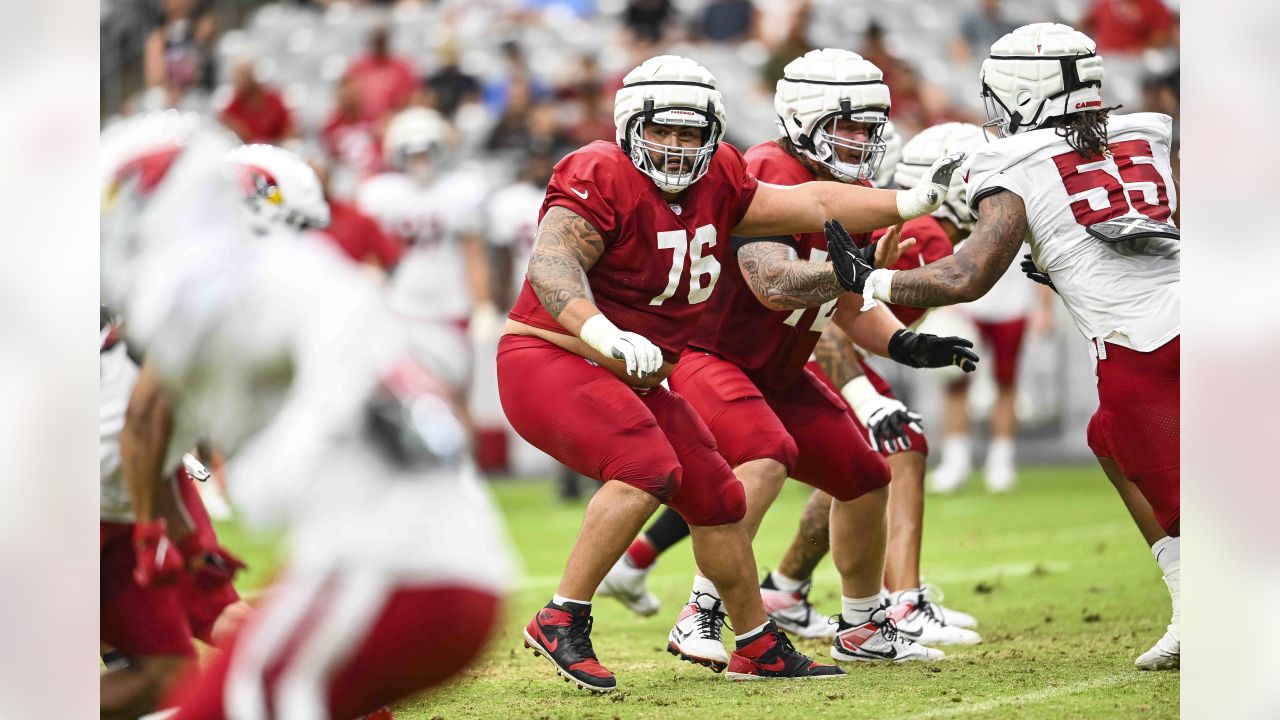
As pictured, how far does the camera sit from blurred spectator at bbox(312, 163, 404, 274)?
779 cm

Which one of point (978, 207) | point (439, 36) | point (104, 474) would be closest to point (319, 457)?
point (104, 474)

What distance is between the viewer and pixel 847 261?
12.3 feet

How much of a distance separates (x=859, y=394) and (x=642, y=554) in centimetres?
86

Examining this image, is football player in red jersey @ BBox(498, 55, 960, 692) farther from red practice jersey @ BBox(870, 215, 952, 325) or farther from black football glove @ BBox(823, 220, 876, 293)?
red practice jersey @ BBox(870, 215, 952, 325)

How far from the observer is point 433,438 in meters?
2.48

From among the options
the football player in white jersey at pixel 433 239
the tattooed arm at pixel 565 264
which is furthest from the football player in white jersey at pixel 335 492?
the football player in white jersey at pixel 433 239

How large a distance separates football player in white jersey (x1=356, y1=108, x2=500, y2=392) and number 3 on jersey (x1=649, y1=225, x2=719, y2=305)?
4.64 metres

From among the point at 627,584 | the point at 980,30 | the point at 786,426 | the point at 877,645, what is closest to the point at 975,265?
the point at 786,426

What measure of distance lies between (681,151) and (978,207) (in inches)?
28.9

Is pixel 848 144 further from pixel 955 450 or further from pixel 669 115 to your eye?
pixel 955 450

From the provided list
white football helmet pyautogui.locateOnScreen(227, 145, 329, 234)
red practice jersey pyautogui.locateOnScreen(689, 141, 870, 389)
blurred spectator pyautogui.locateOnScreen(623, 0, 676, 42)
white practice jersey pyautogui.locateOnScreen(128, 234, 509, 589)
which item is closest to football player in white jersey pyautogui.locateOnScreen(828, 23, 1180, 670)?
red practice jersey pyautogui.locateOnScreen(689, 141, 870, 389)

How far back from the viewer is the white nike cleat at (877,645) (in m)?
4.23

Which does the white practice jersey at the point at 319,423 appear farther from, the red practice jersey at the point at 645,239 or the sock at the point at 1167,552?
the sock at the point at 1167,552
